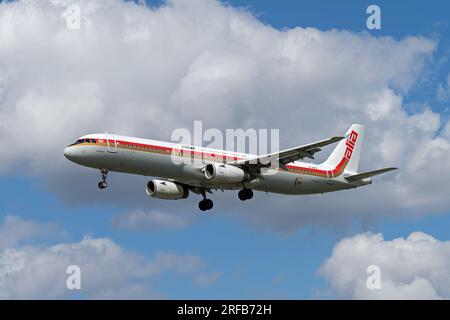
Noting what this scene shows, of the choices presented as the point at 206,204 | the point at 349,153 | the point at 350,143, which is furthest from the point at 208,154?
the point at 350,143

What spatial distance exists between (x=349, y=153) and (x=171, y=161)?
916 inches

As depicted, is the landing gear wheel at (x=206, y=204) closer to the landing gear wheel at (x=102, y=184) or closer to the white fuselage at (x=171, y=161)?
the white fuselage at (x=171, y=161)

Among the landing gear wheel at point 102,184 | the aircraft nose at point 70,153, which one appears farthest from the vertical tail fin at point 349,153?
the aircraft nose at point 70,153

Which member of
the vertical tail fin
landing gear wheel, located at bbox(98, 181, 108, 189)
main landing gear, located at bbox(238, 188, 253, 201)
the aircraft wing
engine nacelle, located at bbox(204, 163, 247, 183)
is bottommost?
landing gear wheel, located at bbox(98, 181, 108, 189)

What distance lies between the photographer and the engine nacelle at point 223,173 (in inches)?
2746

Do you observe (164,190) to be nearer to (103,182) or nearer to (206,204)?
(206,204)

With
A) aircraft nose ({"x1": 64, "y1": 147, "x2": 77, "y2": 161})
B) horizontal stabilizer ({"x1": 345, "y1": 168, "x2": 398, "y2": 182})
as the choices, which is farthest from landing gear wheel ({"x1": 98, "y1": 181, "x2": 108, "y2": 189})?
horizontal stabilizer ({"x1": 345, "y1": 168, "x2": 398, "y2": 182})

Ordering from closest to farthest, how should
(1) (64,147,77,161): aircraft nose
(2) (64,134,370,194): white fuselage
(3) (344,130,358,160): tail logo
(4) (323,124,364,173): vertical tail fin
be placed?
1. (2) (64,134,370,194): white fuselage
2. (1) (64,147,77,161): aircraft nose
3. (4) (323,124,364,173): vertical tail fin
4. (3) (344,130,358,160): tail logo

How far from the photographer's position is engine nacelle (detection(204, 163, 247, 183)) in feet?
229

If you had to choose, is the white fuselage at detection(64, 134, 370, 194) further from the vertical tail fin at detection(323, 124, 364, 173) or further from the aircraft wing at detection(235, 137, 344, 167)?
the vertical tail fin at detection(323, 124, 364, 173)
